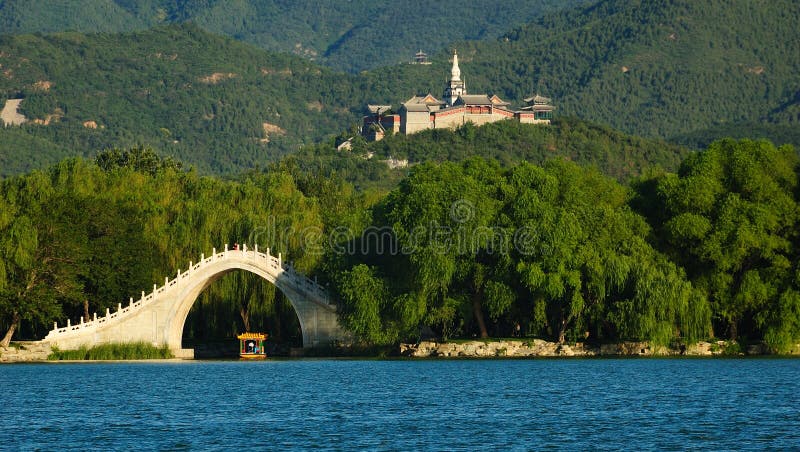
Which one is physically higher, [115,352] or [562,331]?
[562,331]

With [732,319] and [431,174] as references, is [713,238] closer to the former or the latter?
[732,319]

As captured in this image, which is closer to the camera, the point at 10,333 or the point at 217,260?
the point at 10,333

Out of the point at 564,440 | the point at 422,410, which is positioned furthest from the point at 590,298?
the point at 564,440

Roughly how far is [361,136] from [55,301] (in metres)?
101

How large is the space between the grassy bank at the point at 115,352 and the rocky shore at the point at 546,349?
10712 mm

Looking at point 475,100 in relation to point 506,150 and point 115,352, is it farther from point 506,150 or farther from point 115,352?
point 115,352

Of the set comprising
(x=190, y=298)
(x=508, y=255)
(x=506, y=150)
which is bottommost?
(x=190, y=298)

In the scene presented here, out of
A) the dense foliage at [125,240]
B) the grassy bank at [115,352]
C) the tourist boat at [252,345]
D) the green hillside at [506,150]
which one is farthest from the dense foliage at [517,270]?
the green hillside at [506,150]

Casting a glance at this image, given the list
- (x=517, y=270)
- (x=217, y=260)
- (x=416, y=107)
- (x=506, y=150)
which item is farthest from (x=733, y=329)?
(x=416, y=107)

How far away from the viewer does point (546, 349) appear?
5606 centimetres

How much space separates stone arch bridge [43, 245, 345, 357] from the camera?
57594 millimetres

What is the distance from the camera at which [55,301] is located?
56.9 metres

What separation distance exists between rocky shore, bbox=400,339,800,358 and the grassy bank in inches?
422

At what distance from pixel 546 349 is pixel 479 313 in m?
2.95
